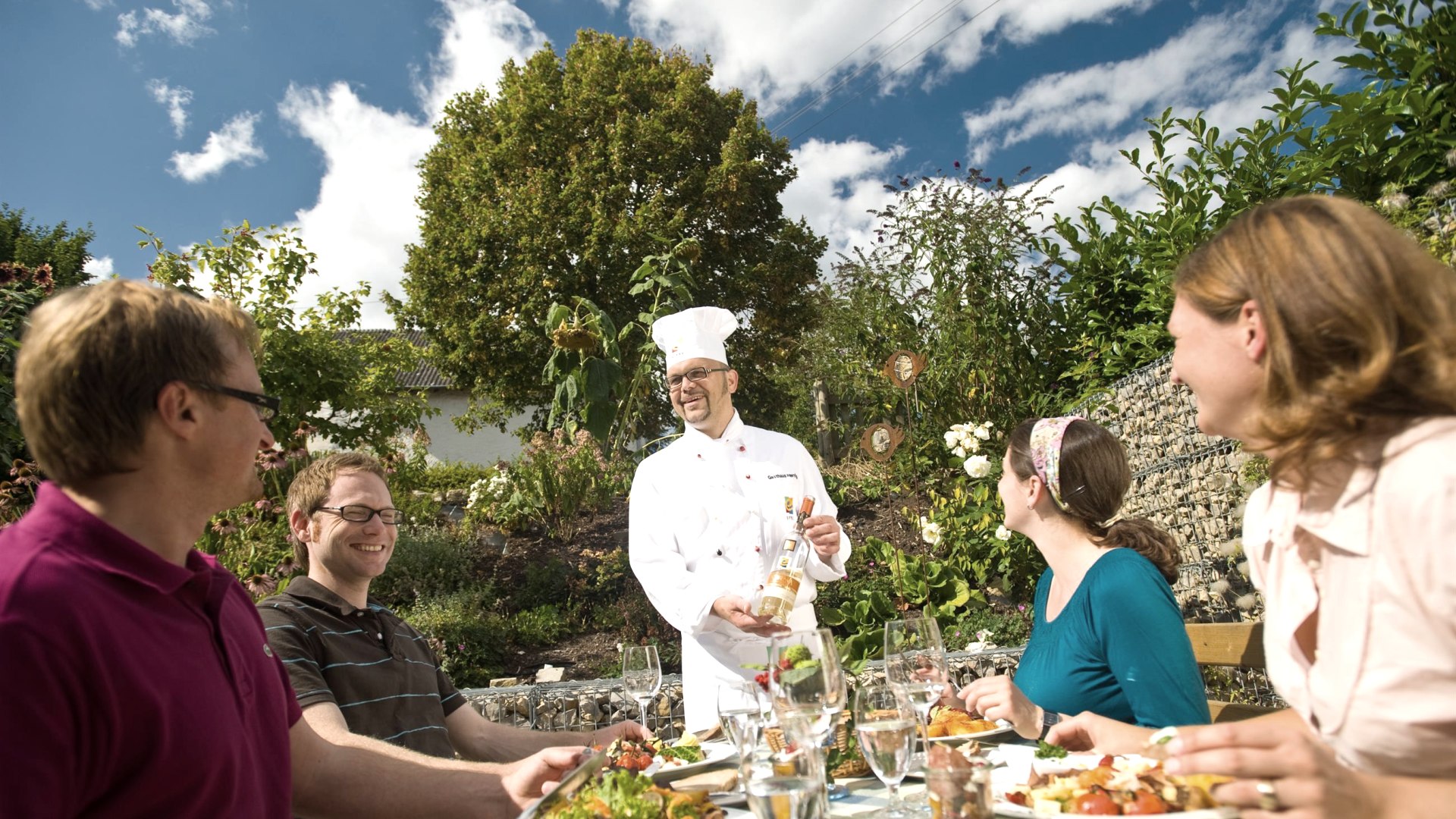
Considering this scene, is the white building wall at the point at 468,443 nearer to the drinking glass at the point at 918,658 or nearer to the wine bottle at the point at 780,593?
the wine bottle at the point at 780,593

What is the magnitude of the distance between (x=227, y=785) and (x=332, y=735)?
0.69 metres

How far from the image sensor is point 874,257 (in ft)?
A: 28.1

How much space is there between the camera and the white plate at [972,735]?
6.77 ft

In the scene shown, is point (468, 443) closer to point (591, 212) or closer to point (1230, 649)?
point (591, 212)

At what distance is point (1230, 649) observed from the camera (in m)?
2.67

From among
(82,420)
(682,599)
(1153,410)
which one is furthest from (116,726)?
(1153,410)

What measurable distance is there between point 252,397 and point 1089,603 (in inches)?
82.6

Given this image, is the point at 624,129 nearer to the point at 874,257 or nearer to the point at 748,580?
the point at 874,257

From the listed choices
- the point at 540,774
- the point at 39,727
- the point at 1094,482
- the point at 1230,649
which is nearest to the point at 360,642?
the point at 540,774

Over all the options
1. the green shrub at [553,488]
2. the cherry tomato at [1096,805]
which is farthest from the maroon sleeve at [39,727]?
the green shrub at [553,488]

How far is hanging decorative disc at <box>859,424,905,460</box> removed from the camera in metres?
6.55

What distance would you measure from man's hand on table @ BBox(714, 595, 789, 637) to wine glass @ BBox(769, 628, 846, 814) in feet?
3.93

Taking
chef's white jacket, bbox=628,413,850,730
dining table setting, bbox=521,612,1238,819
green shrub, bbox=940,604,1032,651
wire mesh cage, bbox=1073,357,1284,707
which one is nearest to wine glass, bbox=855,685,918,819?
dining table setting, bbox=521,612,1238,819

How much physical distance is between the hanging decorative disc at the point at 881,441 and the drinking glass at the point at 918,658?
15.4ft
